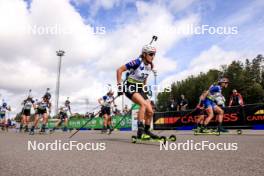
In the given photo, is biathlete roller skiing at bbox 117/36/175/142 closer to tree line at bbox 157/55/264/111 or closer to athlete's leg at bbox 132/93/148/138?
athlete's leg at bbox 132/93/148/138

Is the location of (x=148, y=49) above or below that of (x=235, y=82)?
below

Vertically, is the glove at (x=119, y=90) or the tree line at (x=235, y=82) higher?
the tree line at (x=235, y=82)

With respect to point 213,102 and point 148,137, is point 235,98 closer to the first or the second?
point 213,102

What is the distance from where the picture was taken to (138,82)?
778 centimetres

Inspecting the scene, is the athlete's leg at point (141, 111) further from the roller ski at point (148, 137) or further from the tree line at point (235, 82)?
the tree line at point (235, 82)

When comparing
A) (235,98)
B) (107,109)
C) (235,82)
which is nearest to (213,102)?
(235,98)

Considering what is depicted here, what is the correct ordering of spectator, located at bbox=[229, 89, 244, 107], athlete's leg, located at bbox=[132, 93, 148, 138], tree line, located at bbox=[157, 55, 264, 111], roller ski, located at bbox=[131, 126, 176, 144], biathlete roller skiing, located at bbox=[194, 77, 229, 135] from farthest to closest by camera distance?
tree line, located at bbox=[157, 55, 264, 111], spectator, located at bbox=[229, 89, 244, 107], biathlete roller skiing, located at bbox=[194, 77, 229, 135], athlete's leg, located at bbox=[132, 93, 148, 138], roller ski, located at bbox=[131, 126, 176, 144]

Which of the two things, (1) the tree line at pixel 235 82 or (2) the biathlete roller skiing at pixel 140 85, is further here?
(1) the tree line at pixel 235 82

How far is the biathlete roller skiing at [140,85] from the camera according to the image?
7.47 m

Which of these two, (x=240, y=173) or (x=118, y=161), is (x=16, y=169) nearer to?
(x=118, y=161)

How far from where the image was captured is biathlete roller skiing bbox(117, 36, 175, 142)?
7473mm

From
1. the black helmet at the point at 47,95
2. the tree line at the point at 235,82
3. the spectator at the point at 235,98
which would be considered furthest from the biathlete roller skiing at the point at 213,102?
the tree line at the point at 235,82

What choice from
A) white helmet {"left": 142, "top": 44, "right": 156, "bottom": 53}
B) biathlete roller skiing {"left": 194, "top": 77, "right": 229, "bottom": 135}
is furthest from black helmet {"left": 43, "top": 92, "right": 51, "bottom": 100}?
white helmet {"left": 142, "top": 44, "right": 156, "bottom": 53}

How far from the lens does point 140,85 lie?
308 inches
